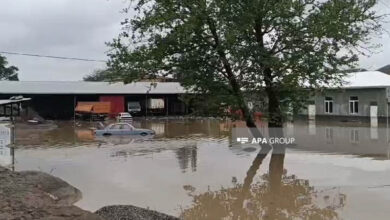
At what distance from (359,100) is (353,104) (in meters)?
0.97

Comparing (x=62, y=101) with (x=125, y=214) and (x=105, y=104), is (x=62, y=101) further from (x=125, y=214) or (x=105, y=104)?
(x=125, y=214)

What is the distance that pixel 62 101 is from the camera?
5953cm

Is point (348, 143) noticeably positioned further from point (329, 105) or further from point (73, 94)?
point (73, 94)

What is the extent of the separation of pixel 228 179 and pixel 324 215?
18.3 ft

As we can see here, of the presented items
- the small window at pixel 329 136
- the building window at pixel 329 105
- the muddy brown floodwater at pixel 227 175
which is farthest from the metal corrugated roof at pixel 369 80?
the muddy brown floodwater at pixel 227 175

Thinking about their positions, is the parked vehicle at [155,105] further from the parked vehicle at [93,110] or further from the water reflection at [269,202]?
the water reflection at [269,202]

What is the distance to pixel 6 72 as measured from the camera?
97250mm

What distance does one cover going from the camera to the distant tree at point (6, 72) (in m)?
95.1

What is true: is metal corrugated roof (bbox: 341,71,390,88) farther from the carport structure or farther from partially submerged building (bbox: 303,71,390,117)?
the carport structure

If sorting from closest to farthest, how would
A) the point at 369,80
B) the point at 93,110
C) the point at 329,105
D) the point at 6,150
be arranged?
1. the point at 6,150
2. the point at 369,80
3. the point at 329,105
4. the point at 93,110

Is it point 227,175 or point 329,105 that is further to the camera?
point 329,105

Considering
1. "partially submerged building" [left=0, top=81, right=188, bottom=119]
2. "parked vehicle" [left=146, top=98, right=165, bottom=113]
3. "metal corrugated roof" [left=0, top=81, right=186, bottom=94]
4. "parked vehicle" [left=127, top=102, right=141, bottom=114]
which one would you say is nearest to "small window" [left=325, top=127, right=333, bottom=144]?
"metal corrugated roof" [left=0, top=81, right=186, bottom=94]

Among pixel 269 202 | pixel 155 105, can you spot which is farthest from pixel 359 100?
pixel 269 202

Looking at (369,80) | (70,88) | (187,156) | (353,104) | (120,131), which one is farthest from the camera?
(70,88)
